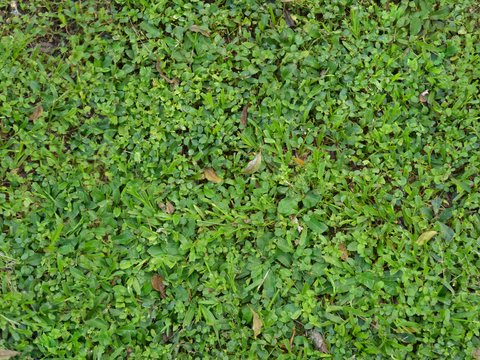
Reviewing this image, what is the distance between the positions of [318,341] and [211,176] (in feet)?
3.83

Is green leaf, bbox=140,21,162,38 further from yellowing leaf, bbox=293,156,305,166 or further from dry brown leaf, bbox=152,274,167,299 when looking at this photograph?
dry brown leaf, bbox=152,274,167,299

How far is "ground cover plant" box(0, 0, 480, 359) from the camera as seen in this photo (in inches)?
121

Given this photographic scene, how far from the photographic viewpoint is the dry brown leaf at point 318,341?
3.06 metres

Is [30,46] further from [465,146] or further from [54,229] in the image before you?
[465,146]

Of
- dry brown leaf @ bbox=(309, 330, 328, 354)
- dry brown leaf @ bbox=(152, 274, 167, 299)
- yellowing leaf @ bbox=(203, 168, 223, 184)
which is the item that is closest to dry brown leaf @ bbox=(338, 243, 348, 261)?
dry brown leaf @ bbox=(309, 330, 328, 354)

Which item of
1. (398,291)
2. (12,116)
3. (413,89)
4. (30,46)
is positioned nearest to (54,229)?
(12,116)

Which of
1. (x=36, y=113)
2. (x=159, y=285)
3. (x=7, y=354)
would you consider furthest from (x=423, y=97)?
(x=7, y=354)

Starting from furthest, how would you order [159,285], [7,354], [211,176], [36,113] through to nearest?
[36,113], [211,176], [159,285], [7,354]

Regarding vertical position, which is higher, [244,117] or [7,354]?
[244,117]

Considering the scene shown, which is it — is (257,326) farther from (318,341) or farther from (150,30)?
(150,30)

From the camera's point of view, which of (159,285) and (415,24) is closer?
(159,285)

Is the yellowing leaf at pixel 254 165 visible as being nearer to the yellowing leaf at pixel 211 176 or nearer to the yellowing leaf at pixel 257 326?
the yellowing leaf at pixel 211 176

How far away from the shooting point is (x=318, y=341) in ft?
10.1

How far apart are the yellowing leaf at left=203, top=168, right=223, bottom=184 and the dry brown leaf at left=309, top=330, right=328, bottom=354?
1.06 m
